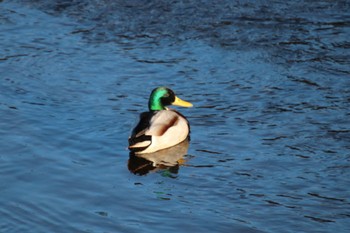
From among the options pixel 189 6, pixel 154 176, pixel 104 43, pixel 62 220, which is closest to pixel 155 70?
pixel 104 43

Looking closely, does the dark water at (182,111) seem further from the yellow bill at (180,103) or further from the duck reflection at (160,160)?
the yellow bill at (180,103)

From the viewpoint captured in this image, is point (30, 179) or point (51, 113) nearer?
point (30, 179)

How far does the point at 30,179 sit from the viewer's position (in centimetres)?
1009

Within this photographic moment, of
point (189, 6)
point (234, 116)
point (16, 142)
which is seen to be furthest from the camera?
point (189, 6)

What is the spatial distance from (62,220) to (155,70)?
5263 mm

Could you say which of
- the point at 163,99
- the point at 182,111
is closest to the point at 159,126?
the point at 163,99

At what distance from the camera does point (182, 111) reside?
41.9ft

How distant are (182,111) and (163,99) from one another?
61 centimetres

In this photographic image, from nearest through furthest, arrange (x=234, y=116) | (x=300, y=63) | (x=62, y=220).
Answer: (x=62, y=220), (x=234, y=116), (x=300, y=63)

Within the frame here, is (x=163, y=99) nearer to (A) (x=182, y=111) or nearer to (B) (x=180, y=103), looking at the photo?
(B) (x=180, y=103)

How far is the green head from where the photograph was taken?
12.2 m

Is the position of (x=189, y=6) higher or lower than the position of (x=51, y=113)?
higher

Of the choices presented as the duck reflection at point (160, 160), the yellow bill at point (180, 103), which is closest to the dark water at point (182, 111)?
the duck reflection at point (160, 160)

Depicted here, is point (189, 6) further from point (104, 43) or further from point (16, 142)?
point (16, 142)
